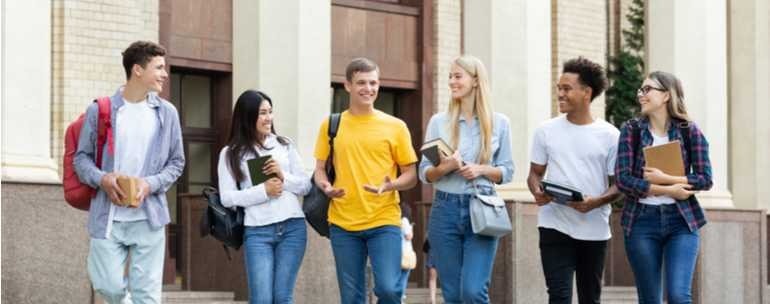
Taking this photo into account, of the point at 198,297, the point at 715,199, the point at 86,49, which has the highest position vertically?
the point at 86,49

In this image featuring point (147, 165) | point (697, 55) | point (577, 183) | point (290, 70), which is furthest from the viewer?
point (697, 55)

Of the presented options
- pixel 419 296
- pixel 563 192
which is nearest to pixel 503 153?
pixel 563 192

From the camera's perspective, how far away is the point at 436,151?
10.3 m

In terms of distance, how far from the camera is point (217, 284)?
16.9 m

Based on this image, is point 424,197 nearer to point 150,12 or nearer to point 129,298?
point 150,12

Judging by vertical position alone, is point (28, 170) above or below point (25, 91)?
below

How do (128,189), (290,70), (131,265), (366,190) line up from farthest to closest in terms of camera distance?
(290,70), (366,190), (131,265), (128,189)

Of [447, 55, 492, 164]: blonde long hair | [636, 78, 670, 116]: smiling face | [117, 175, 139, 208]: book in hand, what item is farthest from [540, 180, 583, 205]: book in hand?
[117, 175, 139, 208]: book in hand

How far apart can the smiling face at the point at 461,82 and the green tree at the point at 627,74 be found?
1755 centimetres

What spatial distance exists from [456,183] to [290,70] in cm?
494

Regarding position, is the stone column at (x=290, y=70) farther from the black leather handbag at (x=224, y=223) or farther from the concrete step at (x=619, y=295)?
the concrete step at (x=619, y=295)

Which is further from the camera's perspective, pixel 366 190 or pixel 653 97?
pixel 653 97

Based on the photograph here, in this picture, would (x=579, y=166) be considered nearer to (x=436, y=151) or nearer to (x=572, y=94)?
(x=572, y=94)

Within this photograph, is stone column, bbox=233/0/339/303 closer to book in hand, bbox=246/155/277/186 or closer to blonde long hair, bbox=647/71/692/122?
book in hand, bbox=246/155/277/186
